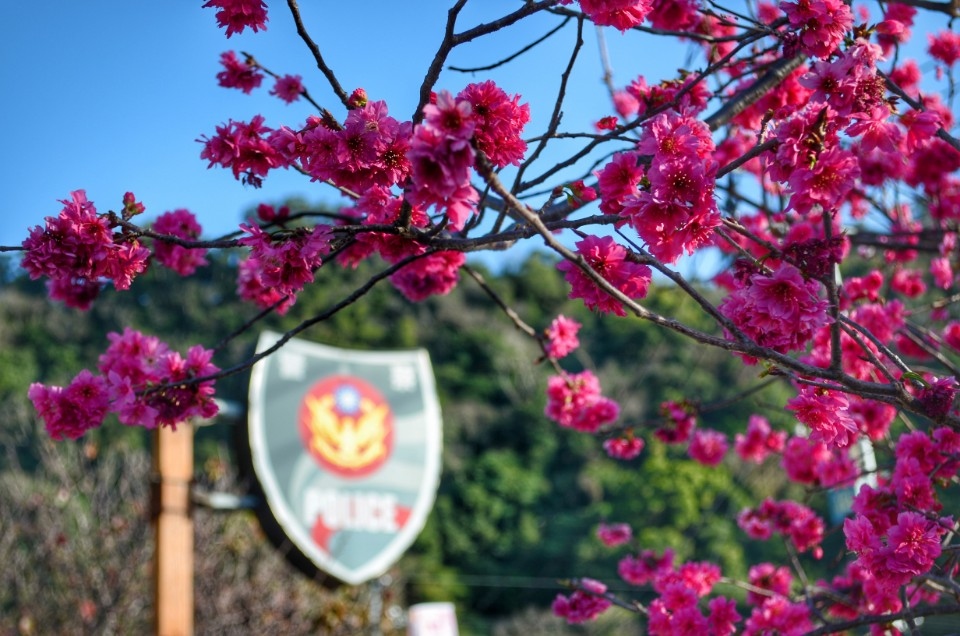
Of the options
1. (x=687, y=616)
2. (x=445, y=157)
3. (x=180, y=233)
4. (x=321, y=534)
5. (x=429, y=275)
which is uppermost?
(x=180, y=233)

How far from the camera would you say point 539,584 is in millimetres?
20453

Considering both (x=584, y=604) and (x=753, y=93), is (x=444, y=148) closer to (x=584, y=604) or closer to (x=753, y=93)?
(x=753, y=93)

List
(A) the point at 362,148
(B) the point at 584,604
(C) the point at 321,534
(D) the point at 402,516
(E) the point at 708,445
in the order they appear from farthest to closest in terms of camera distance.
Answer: (D) the point at 402,516 → (C) the point at 321,534 → (E) the point at 708,445 → (B) the point at 584,604 → (A) the point at 362,148

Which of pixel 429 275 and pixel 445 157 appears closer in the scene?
pixel 445 157

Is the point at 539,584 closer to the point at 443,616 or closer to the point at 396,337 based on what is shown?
the point at 396,337

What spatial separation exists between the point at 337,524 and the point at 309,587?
139 inches

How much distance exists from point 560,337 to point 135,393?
118 centimetres

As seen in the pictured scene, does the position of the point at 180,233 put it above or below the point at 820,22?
below

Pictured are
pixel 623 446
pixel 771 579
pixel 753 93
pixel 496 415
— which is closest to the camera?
pixel 753 93

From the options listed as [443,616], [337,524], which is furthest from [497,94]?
[443,616]

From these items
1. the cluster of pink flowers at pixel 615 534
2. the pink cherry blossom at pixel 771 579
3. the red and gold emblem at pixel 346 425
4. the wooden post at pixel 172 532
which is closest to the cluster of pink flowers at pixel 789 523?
the pink cherry blossom at pixel 771 579

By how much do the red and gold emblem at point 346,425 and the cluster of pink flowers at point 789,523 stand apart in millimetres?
3728

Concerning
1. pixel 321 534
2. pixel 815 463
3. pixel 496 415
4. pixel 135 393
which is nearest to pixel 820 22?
pixel 135 393

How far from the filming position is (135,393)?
2.15 metres
